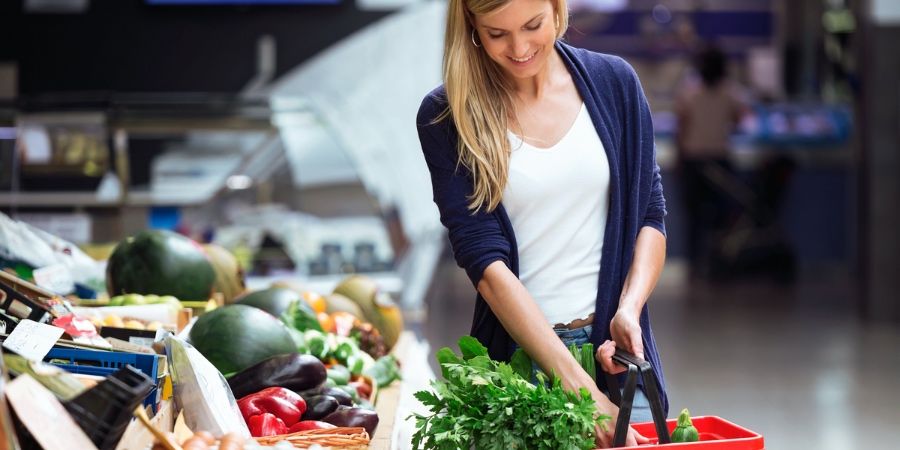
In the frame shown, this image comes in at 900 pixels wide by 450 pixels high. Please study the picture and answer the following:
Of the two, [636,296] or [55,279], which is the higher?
[636,296]

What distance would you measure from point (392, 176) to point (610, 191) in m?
4.06

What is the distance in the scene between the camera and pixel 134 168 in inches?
223

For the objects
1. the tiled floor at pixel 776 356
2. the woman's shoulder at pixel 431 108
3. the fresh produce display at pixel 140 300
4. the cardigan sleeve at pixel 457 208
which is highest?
the woman's shoulder at pixel 431 108

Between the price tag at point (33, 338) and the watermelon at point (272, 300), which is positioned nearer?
the price tag at point (33, 338)

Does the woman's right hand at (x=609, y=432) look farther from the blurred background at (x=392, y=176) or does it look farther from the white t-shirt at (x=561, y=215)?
the blurred background at (x=392, y=176)

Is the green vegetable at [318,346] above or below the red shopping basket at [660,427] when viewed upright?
below

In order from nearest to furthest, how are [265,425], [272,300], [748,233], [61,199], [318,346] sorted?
[265,425] → [318,346] → [272,300] → [61,199] → [748,233]

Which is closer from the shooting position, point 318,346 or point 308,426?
point 308,426

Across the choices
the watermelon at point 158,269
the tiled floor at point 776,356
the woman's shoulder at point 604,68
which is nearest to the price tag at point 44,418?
the woman's shoulder at point 604,68

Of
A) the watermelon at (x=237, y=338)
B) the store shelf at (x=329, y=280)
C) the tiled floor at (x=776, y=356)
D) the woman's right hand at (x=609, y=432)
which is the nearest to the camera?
the woman's right hand at (x=609, y=432)

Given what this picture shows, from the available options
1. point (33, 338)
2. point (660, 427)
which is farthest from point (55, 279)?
point (660, 427)

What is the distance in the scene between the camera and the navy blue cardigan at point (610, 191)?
8.29 ft

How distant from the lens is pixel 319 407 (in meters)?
3.06

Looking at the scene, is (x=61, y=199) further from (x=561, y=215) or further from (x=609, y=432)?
(x=609, y=432)
